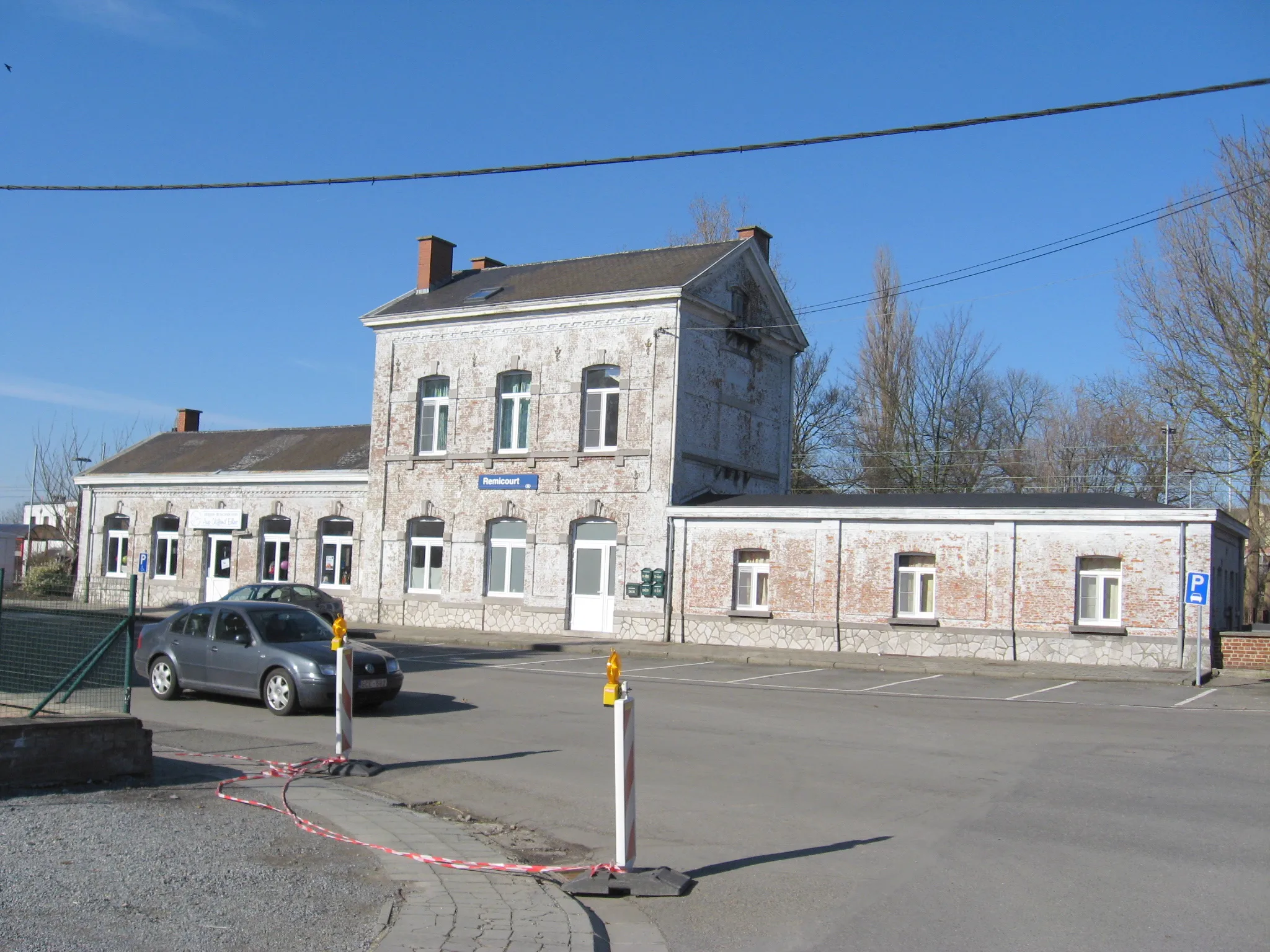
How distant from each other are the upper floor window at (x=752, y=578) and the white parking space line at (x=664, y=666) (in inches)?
132

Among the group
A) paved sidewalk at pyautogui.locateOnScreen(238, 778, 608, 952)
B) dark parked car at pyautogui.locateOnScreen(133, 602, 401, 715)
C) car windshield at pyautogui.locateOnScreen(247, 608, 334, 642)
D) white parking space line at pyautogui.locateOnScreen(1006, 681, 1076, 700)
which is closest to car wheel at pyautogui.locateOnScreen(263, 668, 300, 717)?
dark parked car at pyautogui.locateOnScreen(133, 602, 401, 715)

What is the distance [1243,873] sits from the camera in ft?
24.5

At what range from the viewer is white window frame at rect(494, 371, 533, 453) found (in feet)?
105

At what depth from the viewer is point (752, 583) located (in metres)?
28.6

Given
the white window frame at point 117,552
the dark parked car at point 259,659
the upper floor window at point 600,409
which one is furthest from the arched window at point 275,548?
the dark parked car at point 259,659

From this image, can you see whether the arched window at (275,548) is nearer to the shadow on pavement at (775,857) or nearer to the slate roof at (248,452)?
the slate roof at (248,452)

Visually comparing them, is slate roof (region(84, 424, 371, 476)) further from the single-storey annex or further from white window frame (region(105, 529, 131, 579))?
white window frame (region(105, 529, 131, 579))

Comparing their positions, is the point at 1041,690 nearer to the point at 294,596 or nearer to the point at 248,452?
the point at 294,596

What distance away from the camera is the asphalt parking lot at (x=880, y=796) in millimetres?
6555

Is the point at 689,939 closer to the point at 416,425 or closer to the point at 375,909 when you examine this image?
the point at 375,909

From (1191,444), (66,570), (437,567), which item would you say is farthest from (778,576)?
(66,570)

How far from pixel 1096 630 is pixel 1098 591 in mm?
883

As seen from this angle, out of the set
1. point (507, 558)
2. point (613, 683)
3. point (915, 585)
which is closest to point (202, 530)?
point (507, 558)

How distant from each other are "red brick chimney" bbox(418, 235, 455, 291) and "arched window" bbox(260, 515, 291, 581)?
902cm
